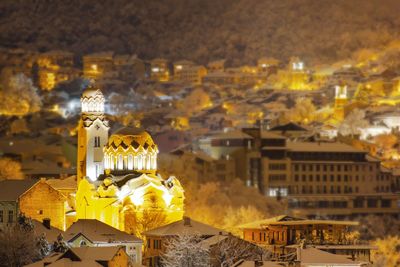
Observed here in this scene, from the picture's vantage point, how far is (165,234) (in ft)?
243

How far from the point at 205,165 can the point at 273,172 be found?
6.64 metres

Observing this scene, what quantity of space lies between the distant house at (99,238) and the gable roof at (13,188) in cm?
528

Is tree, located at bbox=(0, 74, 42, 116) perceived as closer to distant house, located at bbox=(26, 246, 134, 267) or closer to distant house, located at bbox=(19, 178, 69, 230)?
distant house, located at bbox=(19, 178, 69, 230)

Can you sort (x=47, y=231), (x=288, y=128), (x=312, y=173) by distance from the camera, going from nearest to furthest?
(x=47, y=231) → (x=312, y=173) → (x=288, y=128)

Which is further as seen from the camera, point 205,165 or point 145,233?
point 205,165

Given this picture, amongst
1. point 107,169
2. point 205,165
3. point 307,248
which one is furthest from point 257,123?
point 307,248

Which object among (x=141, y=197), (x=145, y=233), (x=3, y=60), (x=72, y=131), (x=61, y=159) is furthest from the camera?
(x=3, y=60)

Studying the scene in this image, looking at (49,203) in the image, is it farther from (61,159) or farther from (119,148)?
(61,159)

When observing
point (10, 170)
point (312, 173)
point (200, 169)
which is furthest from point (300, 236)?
point (312, 173)

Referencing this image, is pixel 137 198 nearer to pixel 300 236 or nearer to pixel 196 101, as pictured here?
pixel 300 236

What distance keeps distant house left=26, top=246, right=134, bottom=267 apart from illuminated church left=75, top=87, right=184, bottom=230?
776 inches

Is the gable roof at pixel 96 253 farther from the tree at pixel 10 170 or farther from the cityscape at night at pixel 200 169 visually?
the tree at pixel 10 170

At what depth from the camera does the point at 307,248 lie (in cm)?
6644

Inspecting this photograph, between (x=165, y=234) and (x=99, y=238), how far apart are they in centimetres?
586
